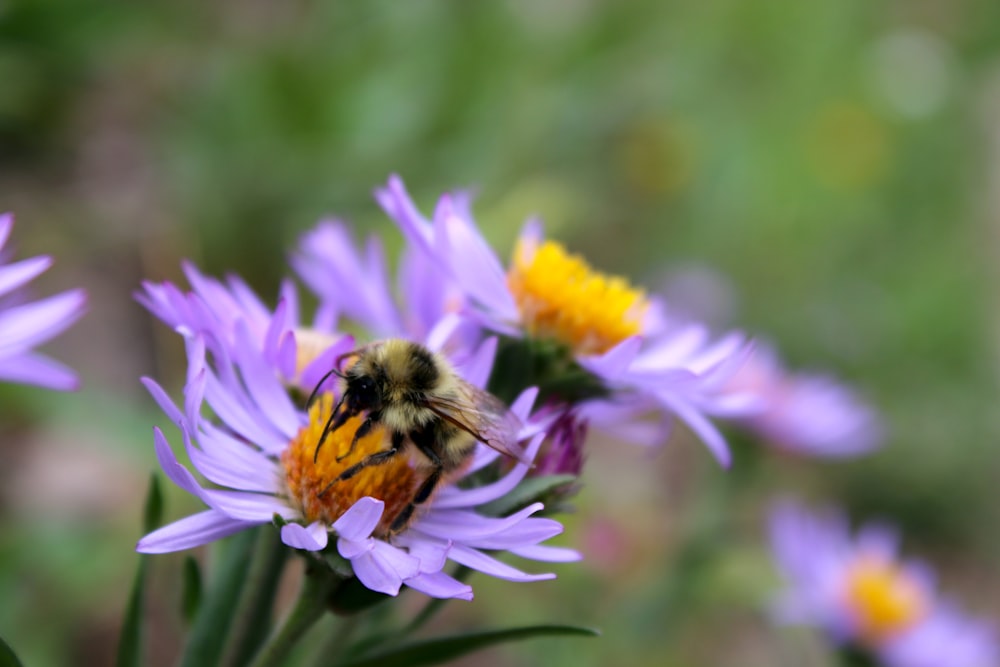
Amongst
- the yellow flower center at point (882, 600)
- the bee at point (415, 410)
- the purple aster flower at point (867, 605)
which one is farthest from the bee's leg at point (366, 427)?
the yellow flower center at point (882, 600)

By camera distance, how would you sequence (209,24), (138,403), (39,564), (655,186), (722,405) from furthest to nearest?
(655,186)
(209,24)
(138,403)
(39,564)
(722,405)

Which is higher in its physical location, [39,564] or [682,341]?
[682,341]

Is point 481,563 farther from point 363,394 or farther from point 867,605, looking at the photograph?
point 867,605

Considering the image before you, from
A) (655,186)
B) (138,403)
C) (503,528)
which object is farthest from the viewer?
(655,186)

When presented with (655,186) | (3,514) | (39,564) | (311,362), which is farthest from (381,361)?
(655,186)

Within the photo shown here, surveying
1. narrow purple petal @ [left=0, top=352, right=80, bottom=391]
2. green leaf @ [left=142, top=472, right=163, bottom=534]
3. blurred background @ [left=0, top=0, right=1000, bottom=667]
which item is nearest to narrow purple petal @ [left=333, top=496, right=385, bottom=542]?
green leaf @ [left=142, top=472, right=163, bottom=534]

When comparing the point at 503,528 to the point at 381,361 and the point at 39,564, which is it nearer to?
the point at 381,361
